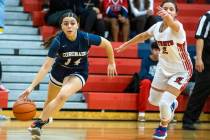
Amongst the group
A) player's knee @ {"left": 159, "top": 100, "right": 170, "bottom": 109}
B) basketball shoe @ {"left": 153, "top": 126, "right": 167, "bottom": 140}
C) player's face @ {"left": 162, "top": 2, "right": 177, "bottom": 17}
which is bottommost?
basketball shoe @ {"left": 153, "top": 126, "right": 167, "bottom": 140}

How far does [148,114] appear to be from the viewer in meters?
9.99

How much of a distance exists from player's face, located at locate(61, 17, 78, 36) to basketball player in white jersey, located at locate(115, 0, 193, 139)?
3.27 ft

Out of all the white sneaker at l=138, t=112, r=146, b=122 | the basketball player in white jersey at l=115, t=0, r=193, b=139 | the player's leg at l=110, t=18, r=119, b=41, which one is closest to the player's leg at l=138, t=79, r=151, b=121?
the white sneaker at l=138, t=112, r=146, b=122

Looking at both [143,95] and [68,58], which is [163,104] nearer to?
[68,58]

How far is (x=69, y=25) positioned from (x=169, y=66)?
51.6 inches

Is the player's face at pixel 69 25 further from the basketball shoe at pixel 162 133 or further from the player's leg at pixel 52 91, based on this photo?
the basketball shoe at pixel 162 133

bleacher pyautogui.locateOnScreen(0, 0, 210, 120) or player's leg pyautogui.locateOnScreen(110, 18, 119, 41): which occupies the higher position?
player's leg pyautogui.locateOnScreen(110, 18, 119, 41)

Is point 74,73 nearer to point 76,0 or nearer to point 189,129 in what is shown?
point 189,129

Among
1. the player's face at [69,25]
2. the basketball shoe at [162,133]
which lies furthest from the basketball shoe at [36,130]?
the basketball shoe at [162,133]

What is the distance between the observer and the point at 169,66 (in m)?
7.07

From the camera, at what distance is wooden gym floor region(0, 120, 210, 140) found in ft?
24.3

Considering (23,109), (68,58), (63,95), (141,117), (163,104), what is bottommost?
(141,117)

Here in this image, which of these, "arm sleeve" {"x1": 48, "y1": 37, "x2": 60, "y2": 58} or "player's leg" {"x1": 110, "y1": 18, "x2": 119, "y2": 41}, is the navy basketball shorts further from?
"player's leg" {"x1": 110, "y1": 18, "x2": 119, "y2": 41}

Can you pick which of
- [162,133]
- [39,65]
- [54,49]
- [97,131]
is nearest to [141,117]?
[97,131]
